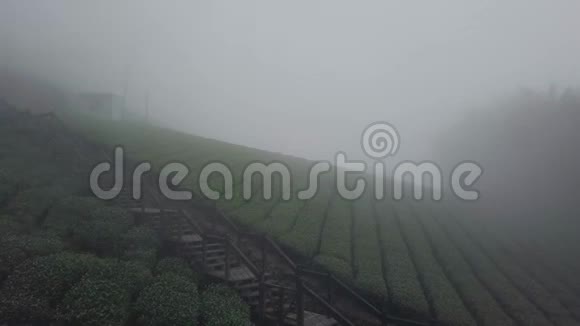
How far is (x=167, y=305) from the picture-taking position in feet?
27.8

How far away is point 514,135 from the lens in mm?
42250

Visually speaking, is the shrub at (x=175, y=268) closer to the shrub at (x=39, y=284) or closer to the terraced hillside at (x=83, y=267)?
the terraced hillside at (x=83, y=267)

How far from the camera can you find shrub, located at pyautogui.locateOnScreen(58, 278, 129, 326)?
25.3 ft

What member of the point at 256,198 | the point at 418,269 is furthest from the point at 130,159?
the point at 418,269

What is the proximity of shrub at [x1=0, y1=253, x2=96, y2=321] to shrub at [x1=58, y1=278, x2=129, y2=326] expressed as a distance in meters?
0.42

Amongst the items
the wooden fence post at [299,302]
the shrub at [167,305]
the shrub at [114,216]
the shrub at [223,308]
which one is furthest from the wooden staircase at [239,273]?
the shrub at [167,305]

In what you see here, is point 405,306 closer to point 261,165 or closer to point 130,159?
point 261,165

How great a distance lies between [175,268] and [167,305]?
8.27ft

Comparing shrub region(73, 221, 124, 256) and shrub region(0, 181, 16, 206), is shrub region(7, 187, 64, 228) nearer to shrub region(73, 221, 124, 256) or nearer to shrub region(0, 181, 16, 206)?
shrub region(0, 181, 16, 206)

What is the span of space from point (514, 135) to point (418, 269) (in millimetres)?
36445

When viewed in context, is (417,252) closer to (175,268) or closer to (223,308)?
(223,308)

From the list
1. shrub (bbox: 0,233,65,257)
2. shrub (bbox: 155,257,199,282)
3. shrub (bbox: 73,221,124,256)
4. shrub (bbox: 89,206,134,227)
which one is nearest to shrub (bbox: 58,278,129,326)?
shrub (bbox: 155,257,199,282)

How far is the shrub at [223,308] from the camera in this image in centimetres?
861

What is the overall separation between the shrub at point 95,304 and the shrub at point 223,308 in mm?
1976
